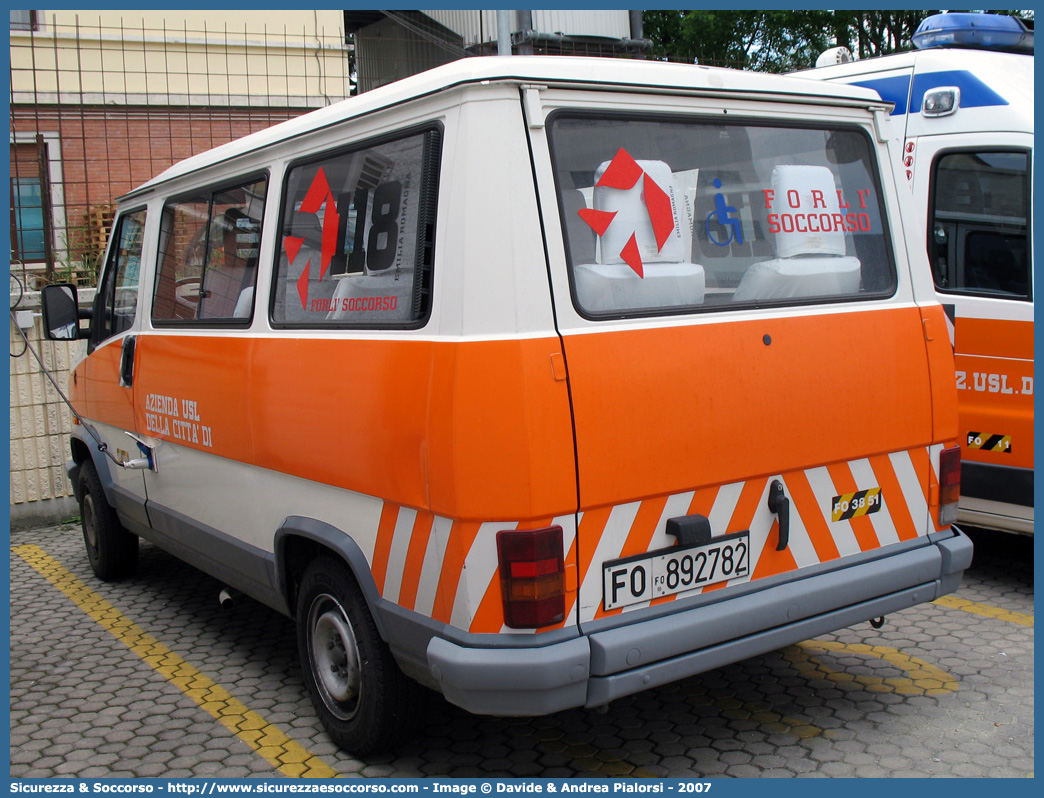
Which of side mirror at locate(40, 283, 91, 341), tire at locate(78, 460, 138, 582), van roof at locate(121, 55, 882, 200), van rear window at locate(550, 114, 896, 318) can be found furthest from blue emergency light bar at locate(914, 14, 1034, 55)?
tire at locate(78, 460, 138, 582)

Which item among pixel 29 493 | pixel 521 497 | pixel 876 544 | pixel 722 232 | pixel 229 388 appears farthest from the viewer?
pixel 29 493

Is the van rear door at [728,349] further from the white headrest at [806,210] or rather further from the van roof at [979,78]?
the van roof at [979,78]

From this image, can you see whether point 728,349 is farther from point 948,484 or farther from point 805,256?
point 948,484

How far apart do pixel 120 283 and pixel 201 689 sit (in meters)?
2.43

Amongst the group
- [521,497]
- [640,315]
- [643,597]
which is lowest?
[643,597]

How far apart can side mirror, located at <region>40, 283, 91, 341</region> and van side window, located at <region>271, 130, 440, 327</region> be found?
2321mm

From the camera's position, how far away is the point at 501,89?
10.0 ft

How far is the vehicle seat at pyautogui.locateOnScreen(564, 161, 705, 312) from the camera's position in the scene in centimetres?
322

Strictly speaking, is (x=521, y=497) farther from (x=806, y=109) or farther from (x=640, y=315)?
(x=806, y=109)

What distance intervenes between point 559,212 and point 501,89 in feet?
1.32

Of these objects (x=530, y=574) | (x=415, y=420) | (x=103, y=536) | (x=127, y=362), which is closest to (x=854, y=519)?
(x=530, y=574)

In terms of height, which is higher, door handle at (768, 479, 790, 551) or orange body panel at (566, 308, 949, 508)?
orange body panel at (566, 308, 949, 508)

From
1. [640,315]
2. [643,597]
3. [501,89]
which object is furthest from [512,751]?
[501,89]

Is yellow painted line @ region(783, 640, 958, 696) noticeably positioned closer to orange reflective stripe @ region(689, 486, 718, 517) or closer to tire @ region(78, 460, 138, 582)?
orange reflective stripe @ region(689, 486, 718, 517)
